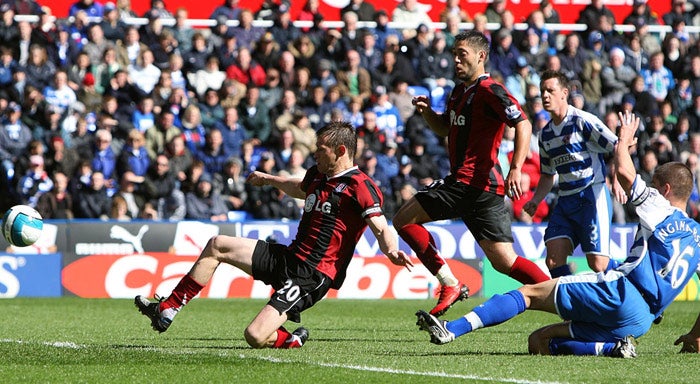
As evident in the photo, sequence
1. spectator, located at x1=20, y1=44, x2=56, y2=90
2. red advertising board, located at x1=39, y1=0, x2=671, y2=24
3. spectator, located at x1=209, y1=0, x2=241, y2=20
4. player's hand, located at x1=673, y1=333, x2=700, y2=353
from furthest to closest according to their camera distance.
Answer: red advertising board, located at x1=39, y1=0, x2=671, y2=24
spectator, located at x1=209, y1=0, x2=241, y2=20
spectator, located at x1=20, y1=44, x2=56, y2=90
player's hand, located at x1=673, y1=333, x2=700, y2=353

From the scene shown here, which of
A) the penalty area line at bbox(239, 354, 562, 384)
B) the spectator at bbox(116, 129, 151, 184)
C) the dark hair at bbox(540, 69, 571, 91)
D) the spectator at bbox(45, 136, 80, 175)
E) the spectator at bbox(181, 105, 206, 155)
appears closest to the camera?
the penalty area line at bbox(239, 354, 562, 384)

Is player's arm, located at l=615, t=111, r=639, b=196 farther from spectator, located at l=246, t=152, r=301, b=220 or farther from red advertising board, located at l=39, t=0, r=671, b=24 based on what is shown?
red advertising board, located at l=39, t=0, r=671, b=24

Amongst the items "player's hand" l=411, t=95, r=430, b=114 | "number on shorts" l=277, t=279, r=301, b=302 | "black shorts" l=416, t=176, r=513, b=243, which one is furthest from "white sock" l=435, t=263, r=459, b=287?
"number on shorts" l=277, t=279, r=301, b=302

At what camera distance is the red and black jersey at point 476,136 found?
10344mm

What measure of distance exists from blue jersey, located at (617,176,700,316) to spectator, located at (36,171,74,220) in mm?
11927

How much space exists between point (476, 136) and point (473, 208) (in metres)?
0.63

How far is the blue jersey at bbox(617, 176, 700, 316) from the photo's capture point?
325 inches

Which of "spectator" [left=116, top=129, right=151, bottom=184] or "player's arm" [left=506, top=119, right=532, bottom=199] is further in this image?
"spectator" [left=116, top=129, right=151, bottom=184]

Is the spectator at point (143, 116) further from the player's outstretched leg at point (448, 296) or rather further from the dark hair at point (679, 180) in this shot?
the dark hair at point (679, 180)

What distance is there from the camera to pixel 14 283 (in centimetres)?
1748

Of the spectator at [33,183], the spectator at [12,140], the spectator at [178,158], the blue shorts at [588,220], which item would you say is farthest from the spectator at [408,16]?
the blue shorts at [588,220]

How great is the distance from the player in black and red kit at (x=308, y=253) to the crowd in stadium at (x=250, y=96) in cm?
949

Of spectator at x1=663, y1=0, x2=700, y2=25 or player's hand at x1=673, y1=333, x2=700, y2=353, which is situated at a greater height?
spectator at x1=663, y1=0, x2=700, y2=25

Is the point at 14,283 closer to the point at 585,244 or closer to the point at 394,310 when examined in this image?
the point at 394,310
